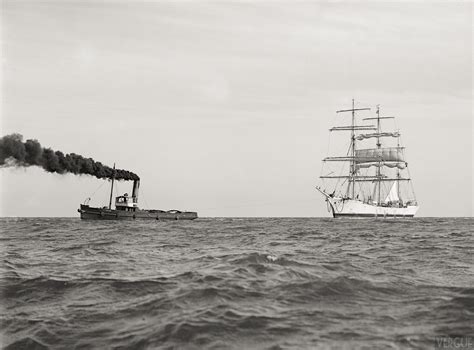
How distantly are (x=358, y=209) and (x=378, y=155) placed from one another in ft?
68.1

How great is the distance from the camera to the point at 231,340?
7.55m

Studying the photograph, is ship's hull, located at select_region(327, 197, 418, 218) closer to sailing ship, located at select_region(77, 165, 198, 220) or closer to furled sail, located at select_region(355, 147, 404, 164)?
furled sail, located at select_region(355, 147, 404, 164)

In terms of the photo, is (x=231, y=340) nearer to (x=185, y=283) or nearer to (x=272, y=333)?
(x=272, y=333)

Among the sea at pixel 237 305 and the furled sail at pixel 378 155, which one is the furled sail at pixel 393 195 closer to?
the furled sail at pixel 378 155

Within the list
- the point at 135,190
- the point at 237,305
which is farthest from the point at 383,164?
the point at 237,305

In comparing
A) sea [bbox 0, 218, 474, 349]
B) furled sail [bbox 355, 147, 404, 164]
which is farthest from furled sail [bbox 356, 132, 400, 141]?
sea [bbox 0, 218, 474, 349]

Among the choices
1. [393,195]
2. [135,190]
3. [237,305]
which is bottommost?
[237,305]

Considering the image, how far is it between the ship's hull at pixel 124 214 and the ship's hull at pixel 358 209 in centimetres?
4652

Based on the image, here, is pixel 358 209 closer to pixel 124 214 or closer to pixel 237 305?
pixel 124 214

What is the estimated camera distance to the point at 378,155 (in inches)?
5477

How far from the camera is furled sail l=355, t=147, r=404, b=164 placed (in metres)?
137

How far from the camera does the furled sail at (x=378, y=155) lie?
136625 mm

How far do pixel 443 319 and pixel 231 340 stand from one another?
352 centimetres

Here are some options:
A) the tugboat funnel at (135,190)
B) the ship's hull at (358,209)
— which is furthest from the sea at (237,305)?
the ship's hull at (358,209)
